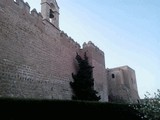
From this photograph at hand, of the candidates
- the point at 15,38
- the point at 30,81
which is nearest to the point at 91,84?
the point at 30,81

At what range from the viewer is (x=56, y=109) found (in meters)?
8.05

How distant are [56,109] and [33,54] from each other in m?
4.55

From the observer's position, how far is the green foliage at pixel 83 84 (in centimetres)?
1499

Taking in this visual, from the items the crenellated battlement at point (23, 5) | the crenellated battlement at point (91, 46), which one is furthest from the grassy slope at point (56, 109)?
the crenellated battlement at point (91, 46)

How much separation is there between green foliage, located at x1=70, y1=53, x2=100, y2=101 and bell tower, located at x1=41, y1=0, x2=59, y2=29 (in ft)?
11.5

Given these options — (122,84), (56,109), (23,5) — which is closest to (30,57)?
(23,5)

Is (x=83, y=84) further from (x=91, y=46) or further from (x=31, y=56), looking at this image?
(x=31, y=56)

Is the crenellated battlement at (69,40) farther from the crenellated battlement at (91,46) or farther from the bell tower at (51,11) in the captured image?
the crenellated battlement at (91,46)

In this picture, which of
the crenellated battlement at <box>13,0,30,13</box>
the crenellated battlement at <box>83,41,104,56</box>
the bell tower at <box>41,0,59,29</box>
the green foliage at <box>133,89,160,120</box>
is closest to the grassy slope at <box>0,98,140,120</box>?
the green foliage at <box>133,89,160,120</box>

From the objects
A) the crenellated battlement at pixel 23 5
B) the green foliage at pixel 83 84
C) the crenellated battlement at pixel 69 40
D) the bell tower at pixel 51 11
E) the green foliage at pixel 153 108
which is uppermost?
the bell tower at pixel 51 11

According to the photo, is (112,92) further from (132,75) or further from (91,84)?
(91,84)

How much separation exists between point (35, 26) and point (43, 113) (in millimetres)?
6353

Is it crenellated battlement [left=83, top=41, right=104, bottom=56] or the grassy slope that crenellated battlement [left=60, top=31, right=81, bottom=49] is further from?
the grassy slope

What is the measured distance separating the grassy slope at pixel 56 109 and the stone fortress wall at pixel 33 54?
2.63 metres
